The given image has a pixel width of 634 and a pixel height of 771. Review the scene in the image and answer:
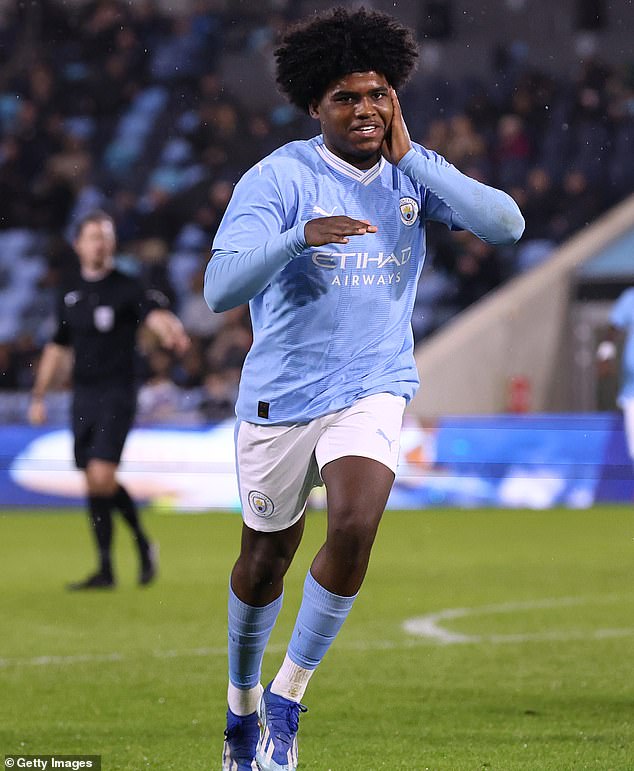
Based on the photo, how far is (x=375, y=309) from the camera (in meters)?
4.31

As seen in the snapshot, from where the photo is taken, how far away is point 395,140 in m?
4.29

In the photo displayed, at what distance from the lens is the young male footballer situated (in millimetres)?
4172

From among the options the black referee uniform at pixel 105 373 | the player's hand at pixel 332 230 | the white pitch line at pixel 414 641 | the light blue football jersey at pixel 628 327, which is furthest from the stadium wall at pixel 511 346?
the player's hand at pixel 332 230

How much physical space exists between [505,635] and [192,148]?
1342 cm

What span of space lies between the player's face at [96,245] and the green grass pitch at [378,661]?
1.96 metres

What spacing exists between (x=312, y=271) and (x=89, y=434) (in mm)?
5166

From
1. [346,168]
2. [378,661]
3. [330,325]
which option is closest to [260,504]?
[330,325]

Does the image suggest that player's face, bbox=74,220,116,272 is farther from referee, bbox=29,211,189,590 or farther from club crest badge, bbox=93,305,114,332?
club crest badge, bbox=93,305,114,332

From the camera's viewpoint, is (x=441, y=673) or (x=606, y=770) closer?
(x=606, y=770)

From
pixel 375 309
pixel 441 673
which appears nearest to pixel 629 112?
pixel 441 673

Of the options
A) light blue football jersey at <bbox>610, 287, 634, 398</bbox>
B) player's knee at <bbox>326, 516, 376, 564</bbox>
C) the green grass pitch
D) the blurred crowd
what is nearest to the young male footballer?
player's knee at <bbox>326, 516, 376, 564</bbox>

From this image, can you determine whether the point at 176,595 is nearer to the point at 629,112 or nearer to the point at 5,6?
the point at 629,112

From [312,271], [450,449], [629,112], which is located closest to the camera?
[312,271]

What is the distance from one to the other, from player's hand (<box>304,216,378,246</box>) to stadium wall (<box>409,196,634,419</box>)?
12581 mm
